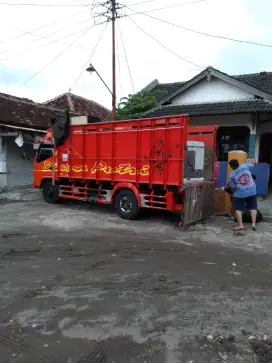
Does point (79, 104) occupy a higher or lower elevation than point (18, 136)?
higher

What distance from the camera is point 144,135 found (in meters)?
8.78

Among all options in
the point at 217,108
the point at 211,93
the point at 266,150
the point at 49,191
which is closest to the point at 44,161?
the point at 49,191

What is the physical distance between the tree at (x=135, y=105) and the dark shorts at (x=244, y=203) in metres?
10.4

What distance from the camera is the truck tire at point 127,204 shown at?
9.13m

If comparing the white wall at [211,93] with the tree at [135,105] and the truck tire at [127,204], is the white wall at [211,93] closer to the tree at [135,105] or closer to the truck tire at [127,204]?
the tree at [135,105]

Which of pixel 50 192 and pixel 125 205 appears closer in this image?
pixel 125 205

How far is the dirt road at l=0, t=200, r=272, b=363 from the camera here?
318 centimetres

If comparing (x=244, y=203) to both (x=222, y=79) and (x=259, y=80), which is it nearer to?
(x=222, y=79)

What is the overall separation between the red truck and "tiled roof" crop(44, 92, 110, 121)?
1270 cm

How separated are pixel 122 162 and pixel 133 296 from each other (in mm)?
5359

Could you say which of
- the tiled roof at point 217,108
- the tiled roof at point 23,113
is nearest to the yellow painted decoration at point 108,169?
the tiled roof at point 23,113

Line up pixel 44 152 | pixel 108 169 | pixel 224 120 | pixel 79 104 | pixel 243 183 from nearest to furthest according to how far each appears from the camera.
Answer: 1. pixel 243 183
2. pixel 108 169
3. pixel 44 152
4. pixel 224 120
5. pixel 79 104

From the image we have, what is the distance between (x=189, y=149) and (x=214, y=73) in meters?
7.71

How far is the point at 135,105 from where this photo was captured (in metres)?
18.1
